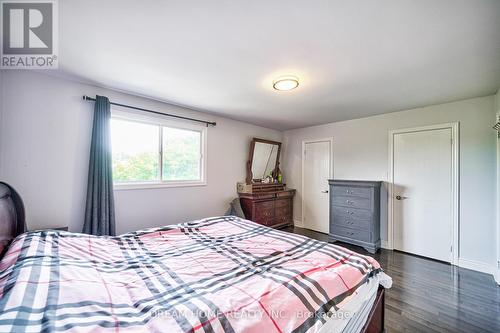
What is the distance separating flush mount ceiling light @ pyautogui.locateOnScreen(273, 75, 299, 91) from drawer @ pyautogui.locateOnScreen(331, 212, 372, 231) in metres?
2.54

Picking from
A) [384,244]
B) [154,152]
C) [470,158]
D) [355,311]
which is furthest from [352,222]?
[154,152]

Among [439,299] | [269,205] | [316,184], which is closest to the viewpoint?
[439,299]

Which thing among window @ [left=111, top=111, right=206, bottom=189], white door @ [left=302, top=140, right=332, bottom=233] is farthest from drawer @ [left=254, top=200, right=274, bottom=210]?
window @ [left=111, top=111, right=206, bottom=189]

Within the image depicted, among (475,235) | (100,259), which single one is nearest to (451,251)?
(475,235)

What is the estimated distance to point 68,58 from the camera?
1924 mm

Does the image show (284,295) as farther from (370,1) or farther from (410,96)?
(410,96)

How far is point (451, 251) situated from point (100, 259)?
4293mm

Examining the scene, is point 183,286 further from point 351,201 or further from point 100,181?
point 351,201

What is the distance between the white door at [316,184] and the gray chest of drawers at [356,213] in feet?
1.81

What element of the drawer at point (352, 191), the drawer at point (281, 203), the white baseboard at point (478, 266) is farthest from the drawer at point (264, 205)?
the white baseboard at point (478, 266)

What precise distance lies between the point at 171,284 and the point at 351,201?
10.9 ft

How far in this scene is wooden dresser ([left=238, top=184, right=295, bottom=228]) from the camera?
3953mm

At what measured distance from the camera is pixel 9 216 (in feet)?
5.02

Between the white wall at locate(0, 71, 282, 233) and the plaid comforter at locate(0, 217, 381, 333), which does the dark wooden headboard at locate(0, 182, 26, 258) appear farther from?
the white wall at locate(0, 71, 282, 233)
